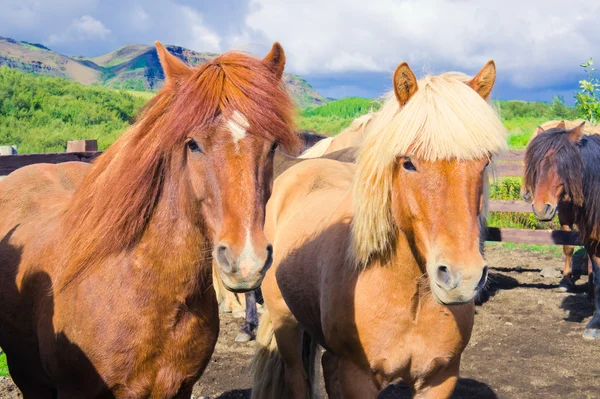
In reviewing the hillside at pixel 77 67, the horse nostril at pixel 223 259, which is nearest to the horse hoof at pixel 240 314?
the horse nostril at pixel 223 259

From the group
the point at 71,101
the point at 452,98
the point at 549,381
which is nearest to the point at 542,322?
the point at 549,381

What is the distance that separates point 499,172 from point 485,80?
535cm

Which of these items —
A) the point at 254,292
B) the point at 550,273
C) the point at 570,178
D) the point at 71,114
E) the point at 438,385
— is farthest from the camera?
the point at 71,114

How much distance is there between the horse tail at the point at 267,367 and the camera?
12.8 ft

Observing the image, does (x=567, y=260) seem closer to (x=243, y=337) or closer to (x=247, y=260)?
(x=243, y=337)

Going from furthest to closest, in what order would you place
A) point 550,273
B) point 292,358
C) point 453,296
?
point 550,273, point 292,358, point 453,296

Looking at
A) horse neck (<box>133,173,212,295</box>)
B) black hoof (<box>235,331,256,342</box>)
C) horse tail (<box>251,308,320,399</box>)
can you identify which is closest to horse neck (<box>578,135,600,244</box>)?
horse tail (<box>251,308,320,399</box>)

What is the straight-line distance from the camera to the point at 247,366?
504cm

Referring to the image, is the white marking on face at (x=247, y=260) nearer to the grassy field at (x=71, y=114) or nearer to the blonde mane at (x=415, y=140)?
the blonde mane at (x=415, y=140)

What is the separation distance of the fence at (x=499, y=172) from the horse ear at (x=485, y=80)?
149 inches

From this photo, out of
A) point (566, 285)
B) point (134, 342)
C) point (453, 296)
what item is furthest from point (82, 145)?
A: point (566, 285)

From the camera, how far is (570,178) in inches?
235

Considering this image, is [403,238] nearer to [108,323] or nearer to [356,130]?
[108,323]

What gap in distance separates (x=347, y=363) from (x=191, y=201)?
1221 millimetres
